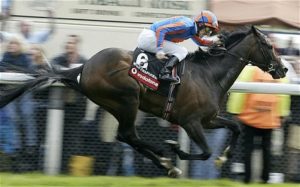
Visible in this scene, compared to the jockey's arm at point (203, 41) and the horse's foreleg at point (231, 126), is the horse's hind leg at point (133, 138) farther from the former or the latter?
the jockey's arm at point (203, 41)

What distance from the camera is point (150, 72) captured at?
21.5ft

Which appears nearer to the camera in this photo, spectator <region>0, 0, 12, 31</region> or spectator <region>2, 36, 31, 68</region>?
spectator <region>2, 36, 31, 68</region>

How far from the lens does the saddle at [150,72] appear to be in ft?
21.5

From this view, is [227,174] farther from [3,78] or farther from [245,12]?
[245,12]

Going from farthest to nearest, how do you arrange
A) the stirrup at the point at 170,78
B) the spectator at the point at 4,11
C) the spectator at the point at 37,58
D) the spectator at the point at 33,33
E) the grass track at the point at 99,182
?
the spectator at the point at 4,11 → the spectator at the point at 33,33 → the spectator at the point at 37,58 → the stirrup at the point at 170,78 → the grass track at the point at 99,182

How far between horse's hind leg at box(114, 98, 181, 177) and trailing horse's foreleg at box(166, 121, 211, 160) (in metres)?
0.16

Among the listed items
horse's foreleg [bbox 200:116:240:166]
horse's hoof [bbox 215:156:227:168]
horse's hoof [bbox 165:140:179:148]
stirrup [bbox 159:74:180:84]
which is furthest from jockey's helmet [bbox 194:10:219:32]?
horse's hoof [bbox 215:156:227:168]

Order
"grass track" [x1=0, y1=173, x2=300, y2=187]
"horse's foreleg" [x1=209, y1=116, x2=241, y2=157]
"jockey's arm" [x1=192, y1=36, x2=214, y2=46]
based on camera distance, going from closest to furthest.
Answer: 1. "grass track" [x1=0, y1=173, x2=300, y2=187]
2. "horse's foreleg" [x1=209, y1=116, x2=241, y2=157]
3. "jockey's arm" [x1=192, y1=36, x2=214, y2=46]

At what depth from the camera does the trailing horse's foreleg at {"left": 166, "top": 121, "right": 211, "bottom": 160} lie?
6.50m

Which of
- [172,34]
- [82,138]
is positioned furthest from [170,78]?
[82,138]

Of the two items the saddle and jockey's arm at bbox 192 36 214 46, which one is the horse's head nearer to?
jockey's arm at bbox 192 36 214 46

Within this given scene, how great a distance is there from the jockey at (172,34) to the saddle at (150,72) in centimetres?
7

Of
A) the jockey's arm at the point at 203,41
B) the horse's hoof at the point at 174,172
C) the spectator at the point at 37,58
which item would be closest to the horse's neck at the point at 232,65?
the jockey's arm at the point at 203,41

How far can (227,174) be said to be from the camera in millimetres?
7086
